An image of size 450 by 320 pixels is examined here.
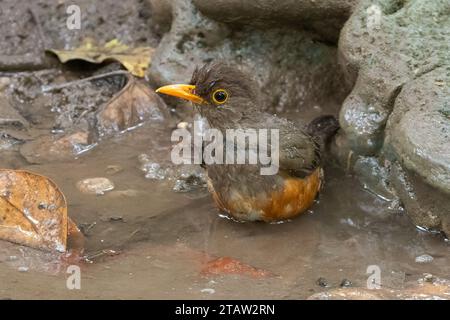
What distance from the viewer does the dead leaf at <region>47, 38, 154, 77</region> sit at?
7.33 meters

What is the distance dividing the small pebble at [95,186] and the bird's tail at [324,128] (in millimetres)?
1591

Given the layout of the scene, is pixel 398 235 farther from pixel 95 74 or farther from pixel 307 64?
pixel 95 74

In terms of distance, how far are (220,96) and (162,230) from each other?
104cm

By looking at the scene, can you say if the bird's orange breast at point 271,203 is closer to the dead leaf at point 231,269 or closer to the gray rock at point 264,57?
the dead leaf at point 231,269

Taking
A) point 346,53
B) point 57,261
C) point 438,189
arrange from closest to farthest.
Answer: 1. point 57,261
2. point 438,189
3. point 346,53

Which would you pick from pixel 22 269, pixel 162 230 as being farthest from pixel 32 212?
pixel 162 230

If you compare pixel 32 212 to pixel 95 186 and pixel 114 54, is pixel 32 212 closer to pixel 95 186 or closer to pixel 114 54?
pixel 95 186

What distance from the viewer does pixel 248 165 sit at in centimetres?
542

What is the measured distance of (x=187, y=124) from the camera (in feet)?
22.6

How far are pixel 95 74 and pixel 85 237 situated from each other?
2637mm

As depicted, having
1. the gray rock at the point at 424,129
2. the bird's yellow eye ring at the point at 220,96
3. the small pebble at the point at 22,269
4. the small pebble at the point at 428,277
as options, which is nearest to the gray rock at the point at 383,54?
the gray rock at the point at 424,129

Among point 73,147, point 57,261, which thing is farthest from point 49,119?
point 57,261

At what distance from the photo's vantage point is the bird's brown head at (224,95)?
5.62 metres

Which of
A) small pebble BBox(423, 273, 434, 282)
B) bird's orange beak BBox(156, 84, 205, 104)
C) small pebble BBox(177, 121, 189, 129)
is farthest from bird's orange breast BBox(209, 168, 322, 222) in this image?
small pebble BBox(177, 121, 189, 129)
